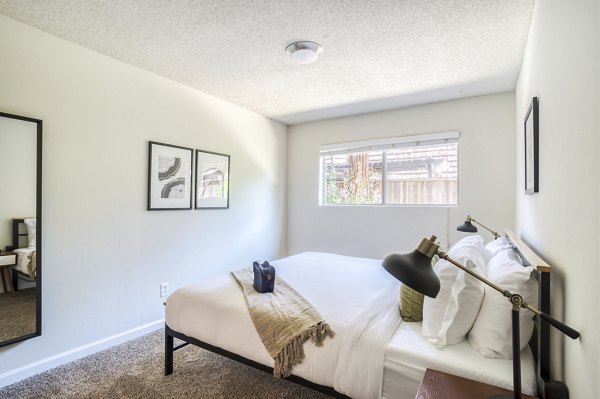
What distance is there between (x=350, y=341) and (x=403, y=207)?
2.56 m

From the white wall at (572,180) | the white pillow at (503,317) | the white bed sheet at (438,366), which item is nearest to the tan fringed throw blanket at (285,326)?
the white bed sheet at (438,366)

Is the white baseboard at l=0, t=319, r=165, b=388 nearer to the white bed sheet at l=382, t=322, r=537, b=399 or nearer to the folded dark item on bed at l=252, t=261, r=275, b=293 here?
the folded dark item on bed at l=252, t=261, r=275, b=293

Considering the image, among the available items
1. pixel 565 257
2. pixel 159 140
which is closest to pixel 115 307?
pixel 159 140

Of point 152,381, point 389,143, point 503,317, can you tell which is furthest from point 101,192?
point 389,143

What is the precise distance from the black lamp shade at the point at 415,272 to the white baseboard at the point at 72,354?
2611mm

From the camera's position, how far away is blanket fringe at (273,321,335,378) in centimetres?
155

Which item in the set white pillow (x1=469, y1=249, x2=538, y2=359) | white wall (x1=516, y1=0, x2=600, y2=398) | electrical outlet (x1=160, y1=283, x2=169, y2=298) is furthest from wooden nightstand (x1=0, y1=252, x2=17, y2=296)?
white wall (x1=516, y1=0, x2=600, y2=398)

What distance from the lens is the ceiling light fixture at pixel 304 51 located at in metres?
2.31

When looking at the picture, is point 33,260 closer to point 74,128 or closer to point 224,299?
point 74,128

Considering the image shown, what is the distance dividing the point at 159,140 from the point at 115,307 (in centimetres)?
154

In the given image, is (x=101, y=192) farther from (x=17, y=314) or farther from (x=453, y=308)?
(x=453, y=308)

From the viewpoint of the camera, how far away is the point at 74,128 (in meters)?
2.40

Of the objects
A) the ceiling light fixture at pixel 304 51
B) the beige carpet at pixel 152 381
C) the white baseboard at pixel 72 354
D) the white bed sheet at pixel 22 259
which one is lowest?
the beige carpet at pixel 152 381

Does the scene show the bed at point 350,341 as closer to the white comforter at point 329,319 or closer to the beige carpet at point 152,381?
the white comforter at point 329,319
